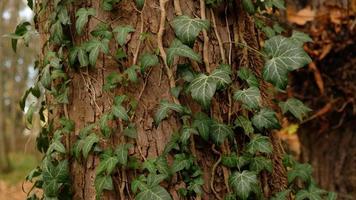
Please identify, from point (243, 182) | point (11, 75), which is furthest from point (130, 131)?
point (11, 75)

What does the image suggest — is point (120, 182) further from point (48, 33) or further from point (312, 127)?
point (312, 127)

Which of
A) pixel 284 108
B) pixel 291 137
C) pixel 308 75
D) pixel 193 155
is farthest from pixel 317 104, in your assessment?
pixel 193 155

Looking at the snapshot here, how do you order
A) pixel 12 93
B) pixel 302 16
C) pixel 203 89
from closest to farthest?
pixel 203 89
pixel 302 16
pixel 12 93

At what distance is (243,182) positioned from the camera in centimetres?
160

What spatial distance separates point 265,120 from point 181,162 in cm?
34

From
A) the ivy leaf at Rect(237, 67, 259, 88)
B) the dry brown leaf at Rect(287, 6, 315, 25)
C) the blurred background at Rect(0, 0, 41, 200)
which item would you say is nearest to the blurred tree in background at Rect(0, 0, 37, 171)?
the blurred background at Rect(0, 0, 41, 200)

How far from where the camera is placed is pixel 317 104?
3.38 meters

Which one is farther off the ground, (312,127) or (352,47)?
(352,47)

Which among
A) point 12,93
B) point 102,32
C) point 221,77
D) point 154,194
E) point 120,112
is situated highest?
point 102,32

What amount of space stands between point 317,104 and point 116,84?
6.82ft

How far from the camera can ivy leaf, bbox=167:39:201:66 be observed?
5.19 feet

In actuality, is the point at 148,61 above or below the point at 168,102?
above

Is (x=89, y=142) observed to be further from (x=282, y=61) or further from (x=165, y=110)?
(x=282, y=61)

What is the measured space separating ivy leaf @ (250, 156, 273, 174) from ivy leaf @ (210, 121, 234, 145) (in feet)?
0.47
